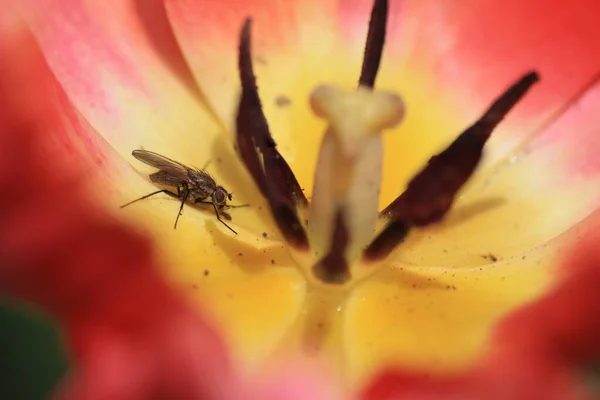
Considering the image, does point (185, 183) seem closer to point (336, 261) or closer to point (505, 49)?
point (336, 261)

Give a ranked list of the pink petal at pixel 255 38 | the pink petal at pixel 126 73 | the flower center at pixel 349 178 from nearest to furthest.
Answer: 1. the flower center at pixel 349 178
2. the pink petal at pixel 126 73
3. the pink petal at pixel 255 38

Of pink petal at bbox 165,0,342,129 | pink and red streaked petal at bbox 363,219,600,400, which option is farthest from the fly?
pink and red streaked petal at bbox 363,219,600,400

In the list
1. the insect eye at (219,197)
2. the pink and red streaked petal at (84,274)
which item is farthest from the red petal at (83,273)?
the insect eye at (219,197)

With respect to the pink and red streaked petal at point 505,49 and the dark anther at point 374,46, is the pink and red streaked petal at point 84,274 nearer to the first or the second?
the dark anther at point 374,46

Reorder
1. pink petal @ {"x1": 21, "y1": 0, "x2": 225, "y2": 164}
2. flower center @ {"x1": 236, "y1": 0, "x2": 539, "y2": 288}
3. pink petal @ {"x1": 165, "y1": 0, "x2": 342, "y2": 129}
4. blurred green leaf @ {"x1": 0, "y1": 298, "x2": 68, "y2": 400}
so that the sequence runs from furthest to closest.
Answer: pink petal @ {"x1": 165, "y1": 0, "x2": 342, "y2": 129}, pink petal @ {"x1": 21, "y1": 0, "x2": 225, "y2": 164}, flower center @ {"x1": 236, "y1": 0, "x2": 539, "y2": 288}, blurred green leaf @ {"x1": 0, "y1": 298, "x2": 68, "y2": 400}

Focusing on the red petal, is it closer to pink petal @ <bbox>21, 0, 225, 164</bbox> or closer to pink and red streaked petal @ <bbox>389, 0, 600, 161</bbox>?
pink petal @ <bbox>21, 0, 225, 164</bbox>

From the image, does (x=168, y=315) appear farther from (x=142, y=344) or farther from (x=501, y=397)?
(x=501, y=397)

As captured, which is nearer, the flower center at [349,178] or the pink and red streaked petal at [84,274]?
the pink and red streaked petal at [84,274]
